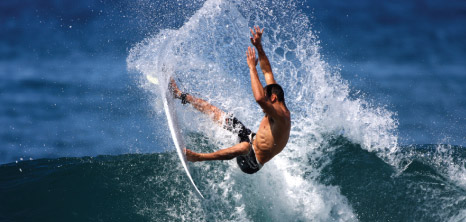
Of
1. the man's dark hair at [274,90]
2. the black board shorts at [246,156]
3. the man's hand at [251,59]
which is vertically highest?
the man's hand at [251,59]

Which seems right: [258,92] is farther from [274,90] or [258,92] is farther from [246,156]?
[246,156]

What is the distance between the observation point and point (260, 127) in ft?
17.9

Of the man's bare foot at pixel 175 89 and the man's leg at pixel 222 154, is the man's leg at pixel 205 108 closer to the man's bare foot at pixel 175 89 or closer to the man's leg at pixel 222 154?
the man's bare foot at pixel 175 89

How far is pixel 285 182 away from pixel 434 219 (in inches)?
90.5

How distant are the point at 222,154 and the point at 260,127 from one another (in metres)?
0.63

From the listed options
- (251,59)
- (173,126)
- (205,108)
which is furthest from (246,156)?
(251,59)

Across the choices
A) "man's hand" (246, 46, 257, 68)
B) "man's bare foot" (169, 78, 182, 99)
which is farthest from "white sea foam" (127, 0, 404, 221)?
"man's hand" (246, 46, 257, 68)

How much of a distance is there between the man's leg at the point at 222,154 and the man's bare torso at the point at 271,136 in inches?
Answer: 7.0

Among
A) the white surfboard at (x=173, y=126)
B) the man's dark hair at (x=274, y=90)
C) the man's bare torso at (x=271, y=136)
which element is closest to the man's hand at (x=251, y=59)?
the man's dark hair at (x=274, y=90)

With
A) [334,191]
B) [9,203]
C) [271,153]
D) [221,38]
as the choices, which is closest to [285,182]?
[334,191]

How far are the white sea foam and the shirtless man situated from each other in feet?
2.42

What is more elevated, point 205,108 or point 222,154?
point 205,108

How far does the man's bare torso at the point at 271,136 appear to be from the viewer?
5.07 m

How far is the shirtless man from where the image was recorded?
4898 mm
